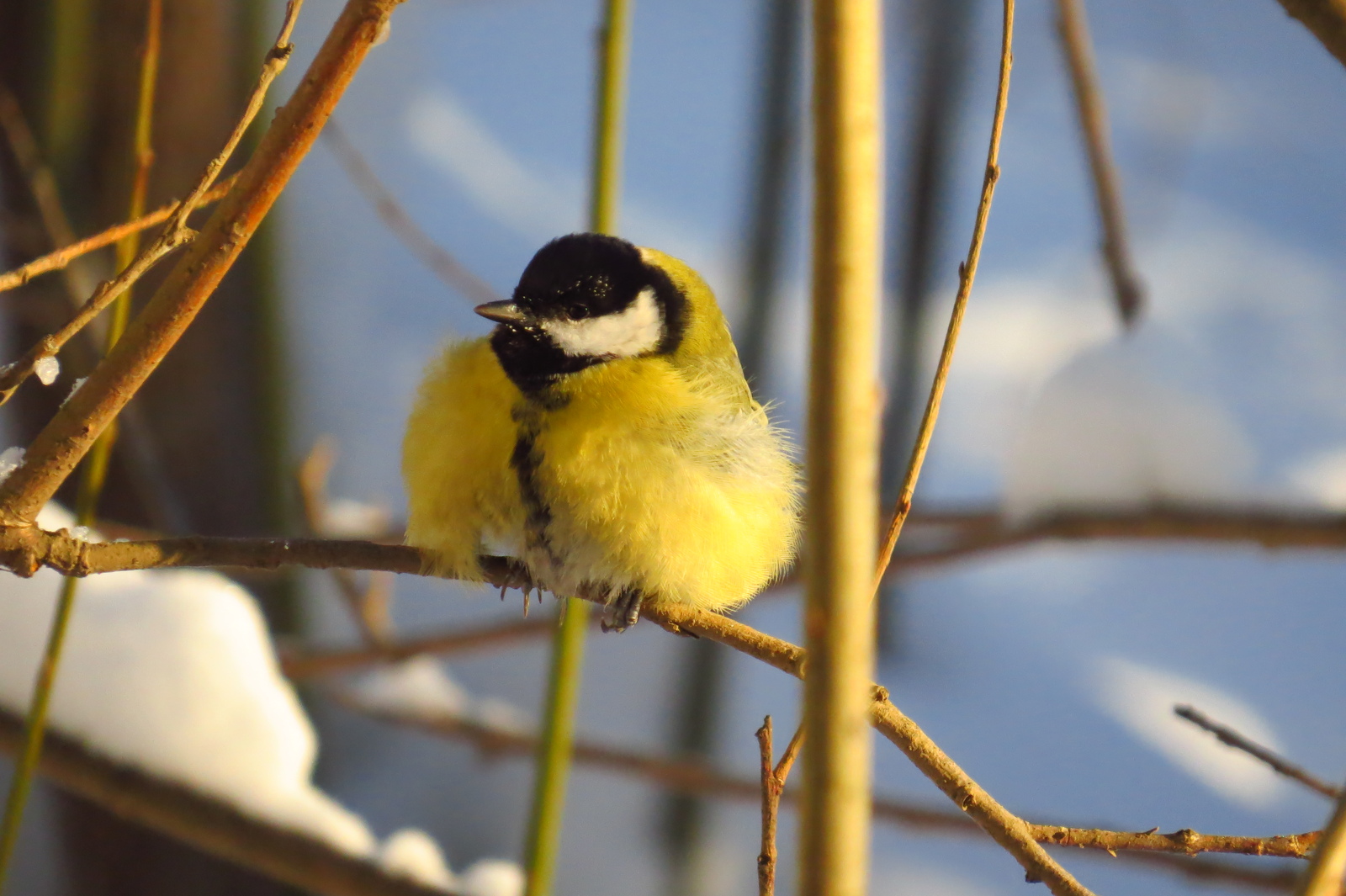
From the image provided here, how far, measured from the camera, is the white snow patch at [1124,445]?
1372 millimetres

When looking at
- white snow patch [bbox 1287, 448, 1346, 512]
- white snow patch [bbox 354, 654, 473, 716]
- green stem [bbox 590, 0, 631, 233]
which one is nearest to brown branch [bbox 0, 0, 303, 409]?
green stem [bbox 590, 0, 631, 233]

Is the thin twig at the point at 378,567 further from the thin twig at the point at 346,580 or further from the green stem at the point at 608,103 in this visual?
the thin twig at the point at 346,580

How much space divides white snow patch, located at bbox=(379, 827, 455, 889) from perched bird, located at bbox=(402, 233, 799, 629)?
1.27ft

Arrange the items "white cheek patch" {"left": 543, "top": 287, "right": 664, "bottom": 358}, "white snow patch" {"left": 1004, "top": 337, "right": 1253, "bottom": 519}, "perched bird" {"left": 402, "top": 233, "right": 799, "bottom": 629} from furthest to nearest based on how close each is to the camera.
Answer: "white snow patch" {"left": 1004, "top": 337, "right": 1253, "bottom": 519} → "white cheek patch" {"left": 543, "top": 287, "right": 664, "bottom": 358} → "perched bird" {"left": 402, "top": 233, "right": 799, "bottom": 629}

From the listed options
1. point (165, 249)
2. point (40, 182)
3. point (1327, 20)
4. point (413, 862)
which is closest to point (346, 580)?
point (413, 862)

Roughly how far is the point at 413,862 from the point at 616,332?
65 centimetres

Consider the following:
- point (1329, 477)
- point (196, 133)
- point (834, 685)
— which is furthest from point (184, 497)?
point (1329, 477)

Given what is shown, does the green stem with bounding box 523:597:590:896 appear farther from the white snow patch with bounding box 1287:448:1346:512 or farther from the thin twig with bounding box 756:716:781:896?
the white snow patch with bounding box 1287:448:1346:512

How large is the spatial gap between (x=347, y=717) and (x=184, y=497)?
2.89 feet

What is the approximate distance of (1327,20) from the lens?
0.56m

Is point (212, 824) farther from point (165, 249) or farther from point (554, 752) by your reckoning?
point (165, 249)

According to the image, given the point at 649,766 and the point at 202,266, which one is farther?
the point at 649,766

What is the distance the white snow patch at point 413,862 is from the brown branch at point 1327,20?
3.42ft

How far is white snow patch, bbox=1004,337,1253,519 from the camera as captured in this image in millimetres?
1372
